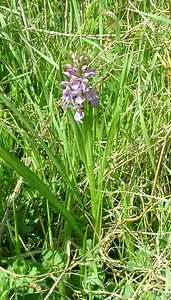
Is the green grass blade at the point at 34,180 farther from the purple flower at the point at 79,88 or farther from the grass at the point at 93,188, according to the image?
the purple flower at the point at 79,88

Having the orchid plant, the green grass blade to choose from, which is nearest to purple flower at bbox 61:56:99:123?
the orchid plant

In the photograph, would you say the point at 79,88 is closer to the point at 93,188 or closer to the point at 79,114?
the point at 79,114

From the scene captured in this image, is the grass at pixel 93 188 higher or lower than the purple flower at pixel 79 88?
lower

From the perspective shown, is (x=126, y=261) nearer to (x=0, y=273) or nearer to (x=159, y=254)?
(x=159, y=254)

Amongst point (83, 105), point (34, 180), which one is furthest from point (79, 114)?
point (34, 180)

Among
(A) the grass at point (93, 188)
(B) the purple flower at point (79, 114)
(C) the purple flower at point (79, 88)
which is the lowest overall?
(A) the grass at point (93, 188)

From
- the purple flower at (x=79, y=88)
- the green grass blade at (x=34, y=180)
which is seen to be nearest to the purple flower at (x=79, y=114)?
the purple flower at (x=79, y=88)
